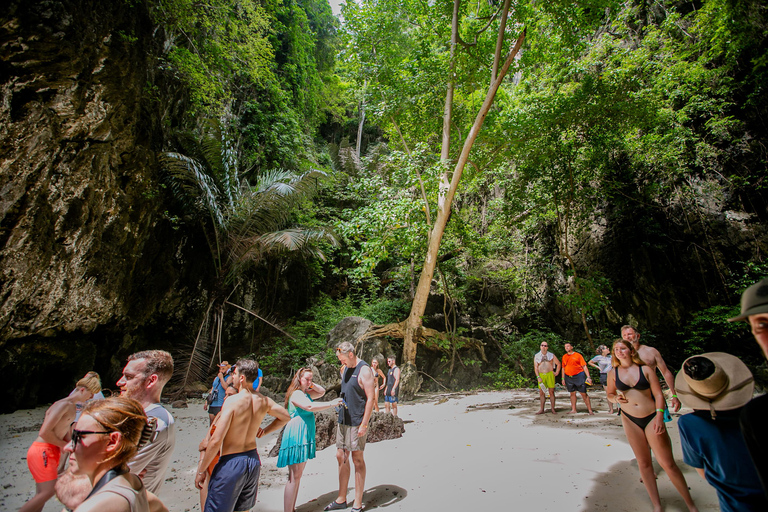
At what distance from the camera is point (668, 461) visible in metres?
2.61

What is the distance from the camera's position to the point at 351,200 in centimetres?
1814

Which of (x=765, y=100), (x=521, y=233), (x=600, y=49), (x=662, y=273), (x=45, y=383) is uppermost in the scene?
(x=600, y=49)

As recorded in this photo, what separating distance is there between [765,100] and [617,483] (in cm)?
1105

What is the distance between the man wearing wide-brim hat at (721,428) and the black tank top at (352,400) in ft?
8.34

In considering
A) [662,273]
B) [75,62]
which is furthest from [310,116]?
[662,273]

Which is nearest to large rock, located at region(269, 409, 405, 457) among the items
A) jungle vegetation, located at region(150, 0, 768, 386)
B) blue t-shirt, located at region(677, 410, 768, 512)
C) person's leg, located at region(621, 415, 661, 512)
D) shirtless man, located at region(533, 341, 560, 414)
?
shirtless man, located at region(533, 341, 560, 414)

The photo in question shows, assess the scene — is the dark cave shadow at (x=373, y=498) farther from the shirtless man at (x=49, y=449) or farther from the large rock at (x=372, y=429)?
the shirtless man at (x=49, y=449)

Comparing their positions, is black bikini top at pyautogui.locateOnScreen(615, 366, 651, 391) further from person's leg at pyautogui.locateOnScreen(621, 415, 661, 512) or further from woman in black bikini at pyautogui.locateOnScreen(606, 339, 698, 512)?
person's leg at pyautogui.locateOnScreen(621, 415, 661, 512)

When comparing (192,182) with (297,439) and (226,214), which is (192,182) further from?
(297,439)

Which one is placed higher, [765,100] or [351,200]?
[351,200]

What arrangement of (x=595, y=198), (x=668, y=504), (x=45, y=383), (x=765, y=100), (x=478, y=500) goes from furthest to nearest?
1. (x=595, y=198)
2. (x=765, y=100)
3. (x=45, y=383)
4. (x=478, y=500)
5. (x=668, y=504)

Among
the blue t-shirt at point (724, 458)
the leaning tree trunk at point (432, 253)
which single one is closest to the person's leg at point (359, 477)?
the blue t-shirt at point (724, 458)

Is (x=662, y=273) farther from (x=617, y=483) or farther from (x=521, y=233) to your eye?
(x=617, y=483)

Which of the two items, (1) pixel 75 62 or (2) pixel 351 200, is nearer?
(1) pixel 75 62
